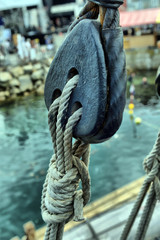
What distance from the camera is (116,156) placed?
19.5 feet

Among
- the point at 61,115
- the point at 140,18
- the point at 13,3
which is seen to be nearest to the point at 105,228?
the point at 61,115

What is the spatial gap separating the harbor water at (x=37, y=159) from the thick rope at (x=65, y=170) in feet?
8.19

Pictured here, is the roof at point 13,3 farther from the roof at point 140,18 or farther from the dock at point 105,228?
the dock at point 105,228

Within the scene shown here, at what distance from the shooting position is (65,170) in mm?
711

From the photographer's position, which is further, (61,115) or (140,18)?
(140,18)

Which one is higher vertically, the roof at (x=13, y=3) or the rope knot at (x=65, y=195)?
the roof at (x=13, y=3)

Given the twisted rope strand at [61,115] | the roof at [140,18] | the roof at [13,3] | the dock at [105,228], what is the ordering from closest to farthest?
the twisted rope strand at [61,115] → the dock at [105,228] → the roof at [13,3] → the roof at [140,18]

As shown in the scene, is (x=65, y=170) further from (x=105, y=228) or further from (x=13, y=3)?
(x=13, y=3)

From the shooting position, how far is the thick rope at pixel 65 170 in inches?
26.2

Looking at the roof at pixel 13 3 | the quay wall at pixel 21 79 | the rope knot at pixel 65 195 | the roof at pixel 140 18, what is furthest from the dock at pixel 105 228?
the roof at pixel 140 18

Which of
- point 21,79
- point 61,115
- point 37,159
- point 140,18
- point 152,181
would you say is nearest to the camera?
point 61,115

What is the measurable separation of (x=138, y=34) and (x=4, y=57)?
293 inches

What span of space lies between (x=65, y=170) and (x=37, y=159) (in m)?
5.55

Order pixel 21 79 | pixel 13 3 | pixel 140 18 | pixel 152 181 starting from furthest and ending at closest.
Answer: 1. pixel 140 18
2. pixel 13 3
3. pixel 21 79
4. pixel 152 181
